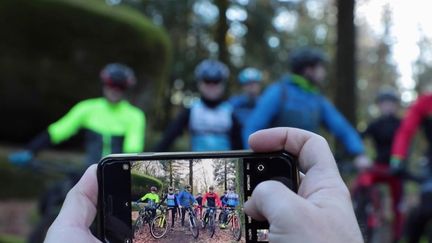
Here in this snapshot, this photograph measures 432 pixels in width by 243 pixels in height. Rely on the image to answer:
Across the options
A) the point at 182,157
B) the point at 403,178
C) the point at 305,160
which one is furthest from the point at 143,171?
the point at 403,178

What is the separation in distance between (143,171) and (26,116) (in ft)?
35.3

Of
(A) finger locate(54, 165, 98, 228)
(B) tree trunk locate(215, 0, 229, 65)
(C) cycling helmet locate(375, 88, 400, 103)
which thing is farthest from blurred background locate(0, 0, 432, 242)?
(A) finger locate(54, 165, 98, 228)

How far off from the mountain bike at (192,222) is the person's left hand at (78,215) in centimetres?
24

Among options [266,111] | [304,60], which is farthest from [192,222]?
[304,60]

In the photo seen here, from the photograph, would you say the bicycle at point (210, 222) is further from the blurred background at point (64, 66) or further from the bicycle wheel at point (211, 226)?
the blurred background at point (64, 66)

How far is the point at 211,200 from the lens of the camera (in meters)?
1.61

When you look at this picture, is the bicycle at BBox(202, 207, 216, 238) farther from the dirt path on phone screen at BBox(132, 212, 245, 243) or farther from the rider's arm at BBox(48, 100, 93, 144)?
the rider's arm at BBox(48, 100, 93, 144)

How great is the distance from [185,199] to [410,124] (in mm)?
5355

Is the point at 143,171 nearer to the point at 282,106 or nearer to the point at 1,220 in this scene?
the point at 282,106

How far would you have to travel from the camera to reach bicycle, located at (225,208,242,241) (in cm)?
159

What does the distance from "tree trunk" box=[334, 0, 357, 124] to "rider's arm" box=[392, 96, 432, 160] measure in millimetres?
3939

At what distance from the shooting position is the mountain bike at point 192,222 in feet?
5.25

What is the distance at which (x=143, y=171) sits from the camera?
65.9 inches

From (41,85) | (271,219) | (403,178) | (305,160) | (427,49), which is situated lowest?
(403,178)
